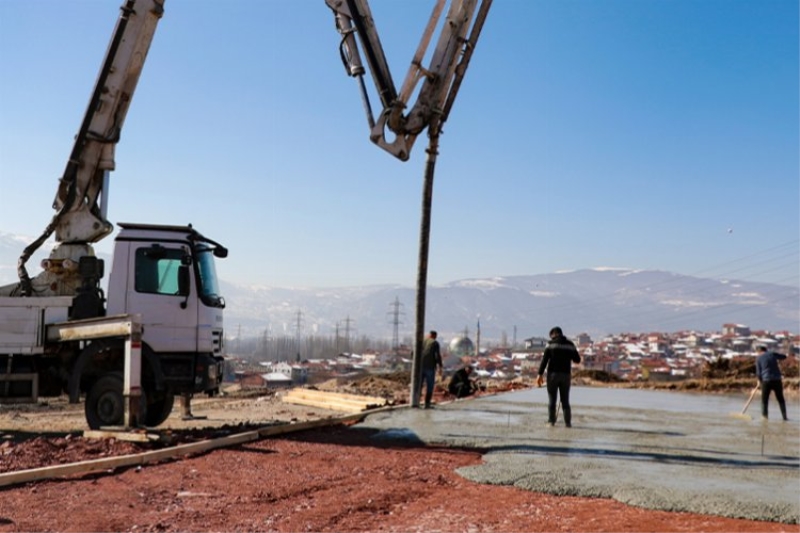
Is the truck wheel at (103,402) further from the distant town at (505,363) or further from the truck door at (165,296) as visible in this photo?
the distant town at (505,363)

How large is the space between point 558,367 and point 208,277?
616cm

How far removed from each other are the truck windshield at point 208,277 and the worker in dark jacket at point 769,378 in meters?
10.7

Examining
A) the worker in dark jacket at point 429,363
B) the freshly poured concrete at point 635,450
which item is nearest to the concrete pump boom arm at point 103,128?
the freshly poured concrete at point 635,450

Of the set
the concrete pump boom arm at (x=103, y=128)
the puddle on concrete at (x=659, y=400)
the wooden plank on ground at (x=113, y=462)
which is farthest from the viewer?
the puddle on concrete at (x=659, y=400)

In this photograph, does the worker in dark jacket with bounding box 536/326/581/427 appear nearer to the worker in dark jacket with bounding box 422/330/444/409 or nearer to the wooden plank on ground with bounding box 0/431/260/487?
the worker in dark jacket with bounding box 422/330/444/409

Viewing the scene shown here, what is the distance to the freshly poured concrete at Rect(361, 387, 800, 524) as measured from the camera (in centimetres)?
755

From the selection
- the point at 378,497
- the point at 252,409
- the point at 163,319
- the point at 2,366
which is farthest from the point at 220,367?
the point at 378,497

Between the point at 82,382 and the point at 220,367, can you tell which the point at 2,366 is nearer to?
the point at 82,382

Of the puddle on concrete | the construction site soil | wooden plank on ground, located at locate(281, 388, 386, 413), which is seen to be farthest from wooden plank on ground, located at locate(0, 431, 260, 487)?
the puddle on concrete

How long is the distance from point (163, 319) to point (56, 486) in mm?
4597

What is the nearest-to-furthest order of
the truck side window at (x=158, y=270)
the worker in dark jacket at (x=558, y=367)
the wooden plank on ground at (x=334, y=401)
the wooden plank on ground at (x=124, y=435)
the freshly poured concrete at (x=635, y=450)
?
the freshly poured concrete at (x=635, y=450), the wooden plank on ground at (x=124, y=435), the truck side window at (x=158, y=270), the worker in dark jacket at (x=558, y=367), the wooden plank on ground at (x=334, y=401)

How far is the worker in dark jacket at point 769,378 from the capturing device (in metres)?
15.6

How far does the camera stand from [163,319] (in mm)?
12258

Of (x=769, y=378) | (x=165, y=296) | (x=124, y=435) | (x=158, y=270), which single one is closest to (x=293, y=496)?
(x=124, y=435)
